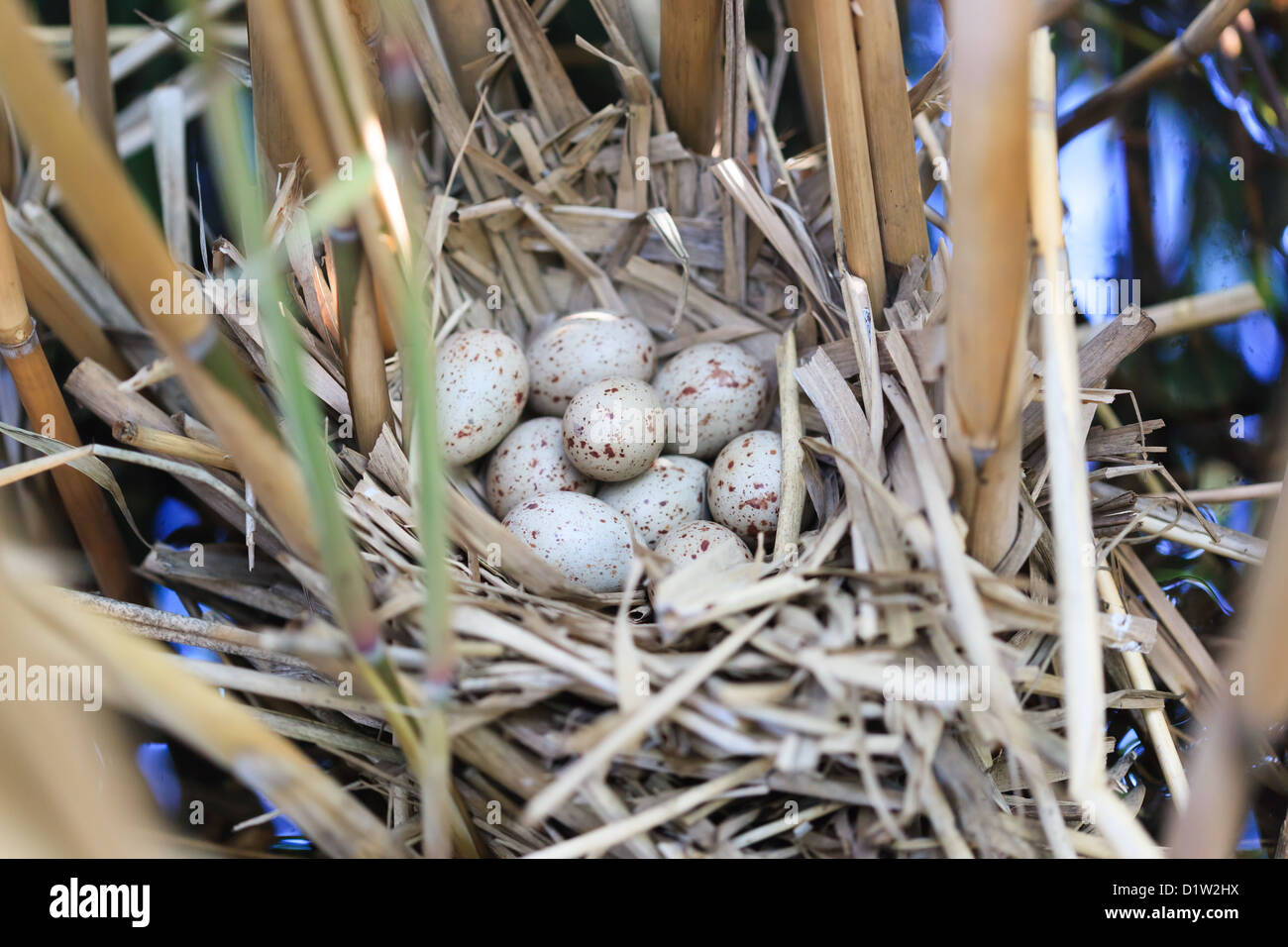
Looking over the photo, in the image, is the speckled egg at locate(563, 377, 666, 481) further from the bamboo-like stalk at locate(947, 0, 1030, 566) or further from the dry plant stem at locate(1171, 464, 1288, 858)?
the dry plant stem at locate(1171, 464, 1288, 858)

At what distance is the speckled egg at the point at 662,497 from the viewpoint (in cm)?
101

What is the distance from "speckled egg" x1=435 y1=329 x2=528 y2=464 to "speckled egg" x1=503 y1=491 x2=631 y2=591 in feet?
0.42

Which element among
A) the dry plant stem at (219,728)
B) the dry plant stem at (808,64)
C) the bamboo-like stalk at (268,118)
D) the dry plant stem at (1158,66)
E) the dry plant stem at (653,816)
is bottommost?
the dry plant stem at (653,816)

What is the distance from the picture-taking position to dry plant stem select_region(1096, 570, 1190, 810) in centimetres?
74

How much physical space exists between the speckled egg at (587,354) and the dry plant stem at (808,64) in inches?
12.4

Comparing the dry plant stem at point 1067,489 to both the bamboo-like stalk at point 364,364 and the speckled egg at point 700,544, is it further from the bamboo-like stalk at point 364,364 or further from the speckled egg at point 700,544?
the bamboo-like stalk at point 364,364

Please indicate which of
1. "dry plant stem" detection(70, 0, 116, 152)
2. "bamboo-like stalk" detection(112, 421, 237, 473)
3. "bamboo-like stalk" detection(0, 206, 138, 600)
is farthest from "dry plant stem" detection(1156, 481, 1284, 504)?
"dry plant stem" detection(70, 0, 116, 152)

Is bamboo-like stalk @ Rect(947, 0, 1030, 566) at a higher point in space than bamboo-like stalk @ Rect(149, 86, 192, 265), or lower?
lower

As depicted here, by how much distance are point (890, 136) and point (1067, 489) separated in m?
0.42

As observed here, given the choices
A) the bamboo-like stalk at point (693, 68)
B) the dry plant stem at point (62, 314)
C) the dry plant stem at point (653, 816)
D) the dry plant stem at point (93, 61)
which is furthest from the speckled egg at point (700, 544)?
the dry plant stem at point (93, 61)

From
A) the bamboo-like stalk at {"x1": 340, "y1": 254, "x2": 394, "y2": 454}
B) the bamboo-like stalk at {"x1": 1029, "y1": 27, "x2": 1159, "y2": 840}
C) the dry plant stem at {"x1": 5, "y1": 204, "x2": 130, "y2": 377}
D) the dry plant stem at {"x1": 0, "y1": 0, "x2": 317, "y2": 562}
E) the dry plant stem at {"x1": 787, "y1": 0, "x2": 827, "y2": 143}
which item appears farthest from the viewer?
the dry plant stem at {"x1": 787, "y1": 0, "x2": 827, "y2": 143}

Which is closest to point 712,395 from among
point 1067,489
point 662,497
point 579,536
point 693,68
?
point 662,497

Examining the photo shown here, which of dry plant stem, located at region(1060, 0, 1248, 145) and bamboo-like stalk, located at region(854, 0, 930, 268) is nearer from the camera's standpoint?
bamboo-like stalk, located at region(854, 0, 930, 268)
